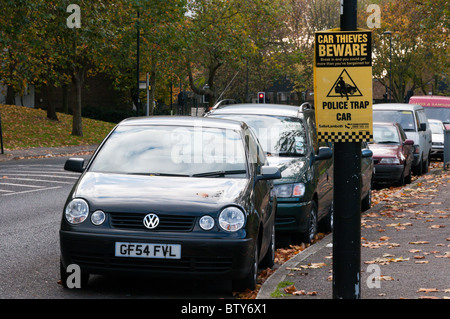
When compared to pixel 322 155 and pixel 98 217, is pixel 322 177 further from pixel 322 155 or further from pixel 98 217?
pixel 98 217

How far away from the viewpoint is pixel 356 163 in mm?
5641

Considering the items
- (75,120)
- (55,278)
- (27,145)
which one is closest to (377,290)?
(55,278)

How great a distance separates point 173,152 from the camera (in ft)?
26.0

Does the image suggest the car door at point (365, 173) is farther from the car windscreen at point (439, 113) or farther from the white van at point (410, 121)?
the car windscreen at point (439, 113)

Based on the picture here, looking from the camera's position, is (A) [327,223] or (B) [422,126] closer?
(A) [327,223]

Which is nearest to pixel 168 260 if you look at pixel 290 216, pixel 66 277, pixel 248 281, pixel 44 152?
pixel 248 281

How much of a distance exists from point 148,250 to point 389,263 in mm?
2925

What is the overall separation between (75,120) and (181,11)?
28.7ft

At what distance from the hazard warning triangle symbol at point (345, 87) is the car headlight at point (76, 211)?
2.58 meters

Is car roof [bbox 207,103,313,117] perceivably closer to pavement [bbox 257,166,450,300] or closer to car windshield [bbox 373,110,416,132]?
pavement [bbox 257,166,450,300]

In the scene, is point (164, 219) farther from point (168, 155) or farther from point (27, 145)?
point (27, 145)

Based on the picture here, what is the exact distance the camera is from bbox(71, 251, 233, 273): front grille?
6.71 meters

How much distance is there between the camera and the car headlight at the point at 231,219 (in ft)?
22.5

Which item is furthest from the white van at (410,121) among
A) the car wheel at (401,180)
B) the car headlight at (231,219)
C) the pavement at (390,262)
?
the car headlight at (231,219)
